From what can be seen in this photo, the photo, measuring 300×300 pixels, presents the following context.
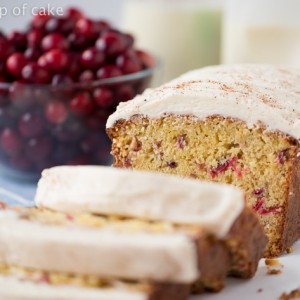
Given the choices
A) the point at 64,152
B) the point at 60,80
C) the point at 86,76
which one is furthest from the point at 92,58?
the point at 64,152

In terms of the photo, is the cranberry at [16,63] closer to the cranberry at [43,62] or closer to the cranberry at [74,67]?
the cranberry at [43,62]

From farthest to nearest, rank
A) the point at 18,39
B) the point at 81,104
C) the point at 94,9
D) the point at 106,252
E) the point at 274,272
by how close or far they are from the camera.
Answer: the point at 94,9, the point at 18,39, the point at 81,104, the point at 274,272, the point at 106,252

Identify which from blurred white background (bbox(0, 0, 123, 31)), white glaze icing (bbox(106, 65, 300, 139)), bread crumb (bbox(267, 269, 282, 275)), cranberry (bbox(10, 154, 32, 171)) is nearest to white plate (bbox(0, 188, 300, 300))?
bread crumb (bbox(267, 269, 282, 275))

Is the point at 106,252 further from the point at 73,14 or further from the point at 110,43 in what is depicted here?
the point at 73,14

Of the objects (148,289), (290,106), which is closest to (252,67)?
(290,106)

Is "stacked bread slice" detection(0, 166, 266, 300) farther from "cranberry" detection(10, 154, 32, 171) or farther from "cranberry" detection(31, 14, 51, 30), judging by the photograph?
"cranberry" detection(31, 14, 51, 30)

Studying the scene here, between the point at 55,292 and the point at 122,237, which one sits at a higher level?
the point at 122,237

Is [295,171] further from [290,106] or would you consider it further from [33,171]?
[33,171]
